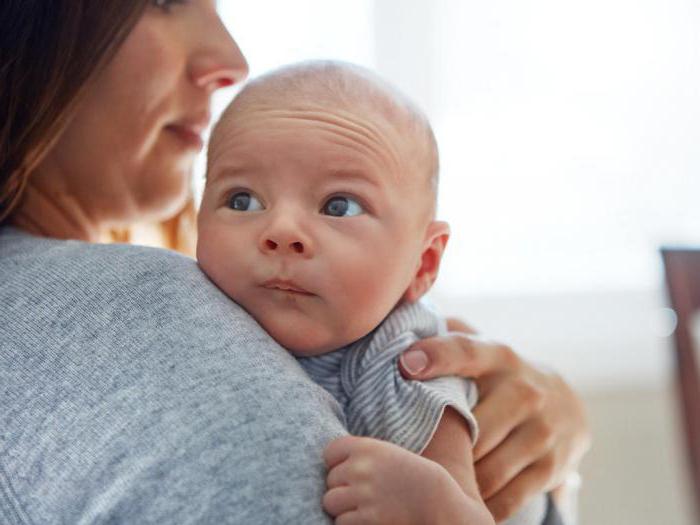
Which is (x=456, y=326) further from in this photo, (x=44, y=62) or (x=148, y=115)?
(x=44, y=62)

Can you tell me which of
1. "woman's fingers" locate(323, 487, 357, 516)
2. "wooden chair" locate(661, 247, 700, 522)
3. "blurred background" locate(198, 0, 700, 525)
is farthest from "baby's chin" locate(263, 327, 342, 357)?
"blurred background" locate(198, 0, 700, 525)

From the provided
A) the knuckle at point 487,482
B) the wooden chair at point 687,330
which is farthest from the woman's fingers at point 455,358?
the wooden chair at point 687,330

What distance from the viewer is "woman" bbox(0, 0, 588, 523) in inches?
29.0

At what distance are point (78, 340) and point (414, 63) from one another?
2027 mm

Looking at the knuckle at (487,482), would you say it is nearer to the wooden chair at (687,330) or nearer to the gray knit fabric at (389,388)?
the gray knit fabric at (389,388)

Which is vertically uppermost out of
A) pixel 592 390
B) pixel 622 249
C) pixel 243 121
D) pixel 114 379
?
pixel 243 121

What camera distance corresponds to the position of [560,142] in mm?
2678

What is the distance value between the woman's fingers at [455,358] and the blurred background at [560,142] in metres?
1.57

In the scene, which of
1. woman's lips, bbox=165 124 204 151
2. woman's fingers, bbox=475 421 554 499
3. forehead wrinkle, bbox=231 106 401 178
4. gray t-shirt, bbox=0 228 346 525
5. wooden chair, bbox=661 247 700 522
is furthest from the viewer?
wooden chair, bbox=661 247 700 522

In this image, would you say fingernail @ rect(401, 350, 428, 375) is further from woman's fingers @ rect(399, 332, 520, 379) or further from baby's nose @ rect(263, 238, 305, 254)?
baby's nose @ rect(263, 238, 305, 254)

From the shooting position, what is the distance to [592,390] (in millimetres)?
2627

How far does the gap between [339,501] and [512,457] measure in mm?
395

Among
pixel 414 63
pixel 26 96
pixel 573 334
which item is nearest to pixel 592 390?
pixel 573 334

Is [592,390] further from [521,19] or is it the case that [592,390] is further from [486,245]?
[521,19]
